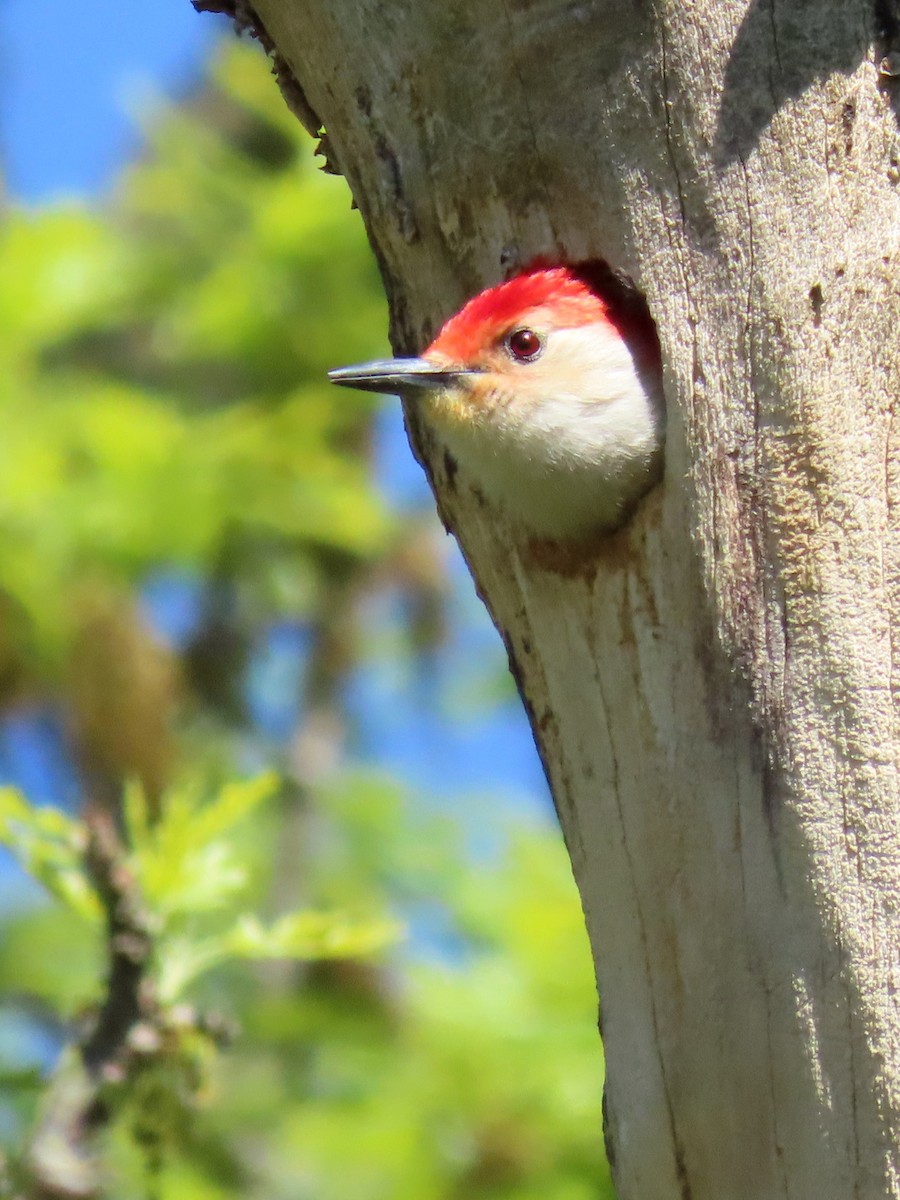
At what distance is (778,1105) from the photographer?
8.03 feet

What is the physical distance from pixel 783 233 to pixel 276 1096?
5552mm

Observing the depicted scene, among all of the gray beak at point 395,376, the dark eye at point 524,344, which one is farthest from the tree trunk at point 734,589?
the gray beak at point 395,376

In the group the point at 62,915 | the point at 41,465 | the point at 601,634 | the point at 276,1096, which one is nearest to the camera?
the point at 601,634

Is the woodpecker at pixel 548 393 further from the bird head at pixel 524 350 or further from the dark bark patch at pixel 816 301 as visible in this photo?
the dark bark patch at pixel 816 301

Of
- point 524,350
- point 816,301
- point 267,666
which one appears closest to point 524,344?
point 524,350

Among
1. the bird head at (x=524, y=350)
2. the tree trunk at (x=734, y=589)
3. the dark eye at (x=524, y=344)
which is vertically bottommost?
the tree trunk at (x=734, y=589)

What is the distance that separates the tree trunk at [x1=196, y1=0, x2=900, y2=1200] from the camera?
2.43 metres

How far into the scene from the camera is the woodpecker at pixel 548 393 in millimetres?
2904

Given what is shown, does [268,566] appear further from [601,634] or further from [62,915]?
[601,634]

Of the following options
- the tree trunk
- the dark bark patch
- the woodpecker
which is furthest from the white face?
the dark bark patch

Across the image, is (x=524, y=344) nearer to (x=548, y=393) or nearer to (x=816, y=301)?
(x=548, y=393)

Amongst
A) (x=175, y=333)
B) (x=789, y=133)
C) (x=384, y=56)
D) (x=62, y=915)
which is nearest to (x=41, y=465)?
(x=175, y=333)

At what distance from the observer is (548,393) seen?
125 inches

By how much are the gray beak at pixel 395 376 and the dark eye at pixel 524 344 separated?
132mm
